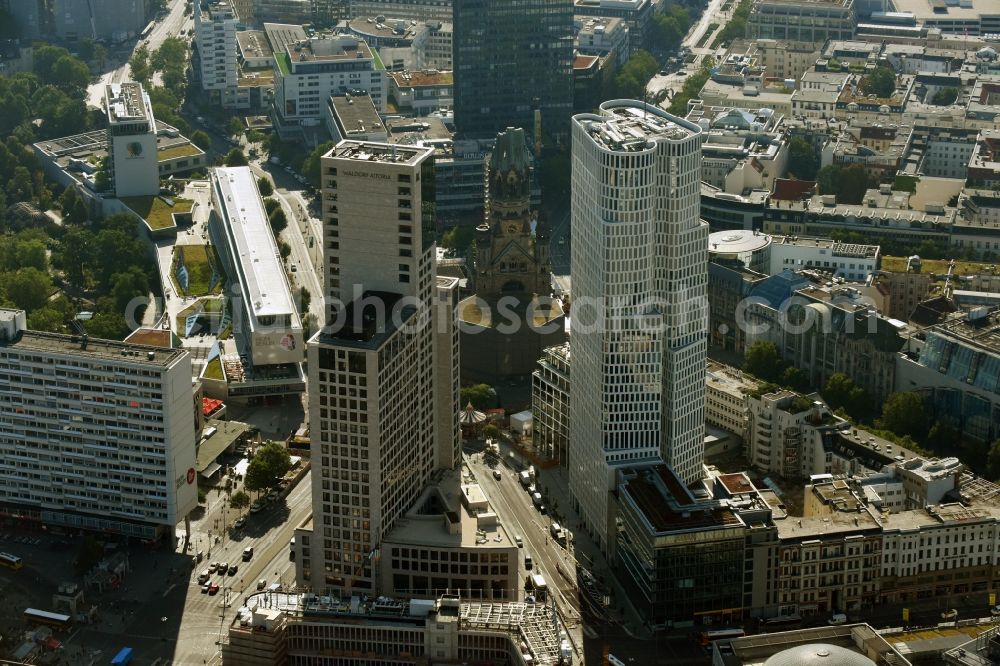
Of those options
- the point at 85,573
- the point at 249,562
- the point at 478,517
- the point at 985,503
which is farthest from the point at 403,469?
the point at 985,503

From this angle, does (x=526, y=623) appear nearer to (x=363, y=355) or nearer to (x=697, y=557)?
(x=697, y=557)

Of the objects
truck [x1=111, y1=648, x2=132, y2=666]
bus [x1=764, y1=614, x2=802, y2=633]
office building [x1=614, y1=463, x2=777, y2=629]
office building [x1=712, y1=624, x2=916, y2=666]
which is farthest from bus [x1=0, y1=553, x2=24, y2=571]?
bus [x1=764, y1=614, x2=802, y2=633]

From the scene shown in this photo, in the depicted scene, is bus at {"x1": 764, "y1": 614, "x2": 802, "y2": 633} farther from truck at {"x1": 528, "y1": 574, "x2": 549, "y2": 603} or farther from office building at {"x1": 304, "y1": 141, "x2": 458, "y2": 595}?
office building at {"x1": 304, "y1": 141, "x2": 458, "y2": 595}

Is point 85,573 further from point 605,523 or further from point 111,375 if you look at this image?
point 605,523

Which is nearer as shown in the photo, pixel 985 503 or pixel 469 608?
pixel 469 608

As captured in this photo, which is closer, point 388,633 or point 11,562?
point 388,633

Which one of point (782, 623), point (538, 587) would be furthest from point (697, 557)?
point (538, 587)

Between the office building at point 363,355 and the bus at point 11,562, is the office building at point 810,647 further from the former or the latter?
the bus at point 11,562
